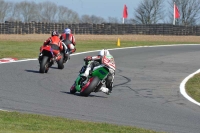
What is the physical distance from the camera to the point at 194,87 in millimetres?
16438

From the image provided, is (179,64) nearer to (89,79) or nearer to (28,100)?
A: (89,79)

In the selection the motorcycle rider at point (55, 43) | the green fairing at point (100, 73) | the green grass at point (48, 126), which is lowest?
the green grass at point (48, 126)

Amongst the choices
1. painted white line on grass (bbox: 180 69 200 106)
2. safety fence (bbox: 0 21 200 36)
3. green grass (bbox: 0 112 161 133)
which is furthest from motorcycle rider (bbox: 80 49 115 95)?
safety fence (bbox: 0 21 200 36)

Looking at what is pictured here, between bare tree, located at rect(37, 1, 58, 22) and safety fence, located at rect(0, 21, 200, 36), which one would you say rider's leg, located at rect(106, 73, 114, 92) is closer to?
safety fence, located at rect(0, 21, 200, 36)

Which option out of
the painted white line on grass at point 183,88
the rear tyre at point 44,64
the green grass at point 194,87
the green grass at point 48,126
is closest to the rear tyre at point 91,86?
the painted white line on grass at point 183,88

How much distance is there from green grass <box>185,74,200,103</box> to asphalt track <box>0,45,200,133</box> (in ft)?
1.08

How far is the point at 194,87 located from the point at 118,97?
3436 millimetres

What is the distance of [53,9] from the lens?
3332 inches

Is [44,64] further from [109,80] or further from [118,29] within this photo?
[118,29]

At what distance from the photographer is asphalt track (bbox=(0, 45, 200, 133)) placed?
10.6 m

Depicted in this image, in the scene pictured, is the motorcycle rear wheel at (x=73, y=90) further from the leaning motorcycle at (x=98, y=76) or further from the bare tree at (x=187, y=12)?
the bare tree at (x=187, y=12)

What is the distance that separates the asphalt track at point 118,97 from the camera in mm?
10570

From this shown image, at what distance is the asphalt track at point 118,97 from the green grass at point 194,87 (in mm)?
330

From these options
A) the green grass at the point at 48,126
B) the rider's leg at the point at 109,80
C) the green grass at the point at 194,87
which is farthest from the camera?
the green grass at the point at 194,87
